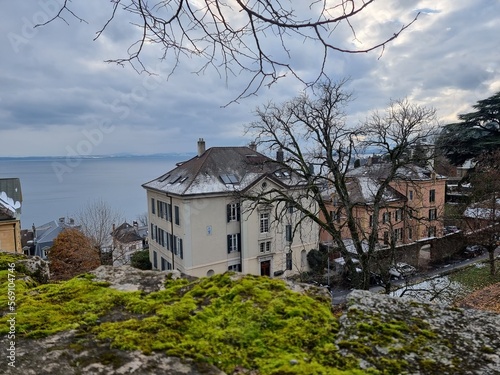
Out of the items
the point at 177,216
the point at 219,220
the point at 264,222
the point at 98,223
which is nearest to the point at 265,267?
the point at 264,222

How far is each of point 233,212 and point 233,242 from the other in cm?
214

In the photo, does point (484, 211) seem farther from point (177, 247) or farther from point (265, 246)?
point (177, 247)

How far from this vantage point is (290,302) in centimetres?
217

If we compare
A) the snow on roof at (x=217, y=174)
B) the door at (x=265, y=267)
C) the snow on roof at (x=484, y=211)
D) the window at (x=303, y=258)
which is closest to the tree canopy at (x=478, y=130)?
the snow on roof at (x=484, y=211)

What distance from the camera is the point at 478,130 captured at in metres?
28.8

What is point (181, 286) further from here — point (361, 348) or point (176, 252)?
point (176, 252)

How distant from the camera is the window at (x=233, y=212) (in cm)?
2288

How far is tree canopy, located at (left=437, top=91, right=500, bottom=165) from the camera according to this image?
27744 millimetres

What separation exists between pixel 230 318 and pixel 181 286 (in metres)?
0.68

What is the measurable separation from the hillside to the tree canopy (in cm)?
3005

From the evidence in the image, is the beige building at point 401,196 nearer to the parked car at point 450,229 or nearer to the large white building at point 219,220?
the parked car at point 450,229

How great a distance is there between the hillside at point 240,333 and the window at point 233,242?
2090cm

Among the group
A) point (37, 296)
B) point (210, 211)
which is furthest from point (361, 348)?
point (210, 211)

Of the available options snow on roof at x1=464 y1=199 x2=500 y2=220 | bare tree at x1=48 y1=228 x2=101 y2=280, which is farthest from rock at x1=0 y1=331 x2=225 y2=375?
snow on roof at x1=464 y1=199 x2=500 y2=220
